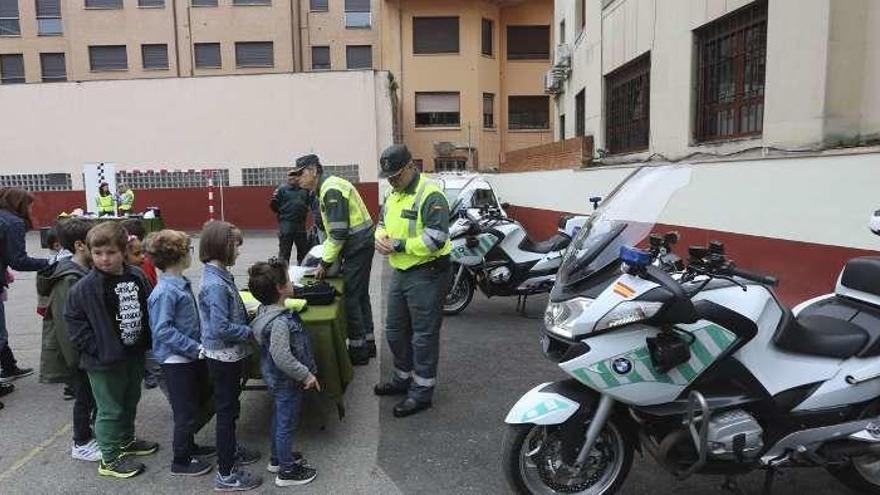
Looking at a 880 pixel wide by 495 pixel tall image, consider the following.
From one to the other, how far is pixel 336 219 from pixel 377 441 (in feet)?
6.00

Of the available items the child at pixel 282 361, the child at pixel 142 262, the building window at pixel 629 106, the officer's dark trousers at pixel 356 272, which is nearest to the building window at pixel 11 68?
the building window at pixel 629 106

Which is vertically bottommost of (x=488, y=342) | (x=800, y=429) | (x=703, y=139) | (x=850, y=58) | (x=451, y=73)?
(x=488, y=342)

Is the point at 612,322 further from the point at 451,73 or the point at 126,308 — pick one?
the point at 451,73

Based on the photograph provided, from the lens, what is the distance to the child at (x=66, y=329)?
3.93m

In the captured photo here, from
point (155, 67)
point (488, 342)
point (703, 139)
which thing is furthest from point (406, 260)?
point (155, 67)

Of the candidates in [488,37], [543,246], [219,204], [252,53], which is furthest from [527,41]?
[543,246]

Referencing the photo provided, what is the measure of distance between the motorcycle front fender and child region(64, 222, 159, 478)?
2173 mm

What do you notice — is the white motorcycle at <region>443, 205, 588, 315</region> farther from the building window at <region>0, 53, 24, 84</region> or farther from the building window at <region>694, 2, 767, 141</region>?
the building window at <region>0, 53, 24, 84</region>

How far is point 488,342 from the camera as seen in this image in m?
6.48

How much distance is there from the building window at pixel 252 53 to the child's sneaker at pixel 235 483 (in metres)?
32.6

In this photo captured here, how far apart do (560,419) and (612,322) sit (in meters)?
0.51

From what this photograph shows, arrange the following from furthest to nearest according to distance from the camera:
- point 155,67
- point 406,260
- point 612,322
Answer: point 155,67 → point 406,260 → point 612,322

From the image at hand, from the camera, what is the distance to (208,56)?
33594 mm

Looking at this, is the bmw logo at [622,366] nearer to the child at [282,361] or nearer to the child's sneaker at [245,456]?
the child at [282,361]
